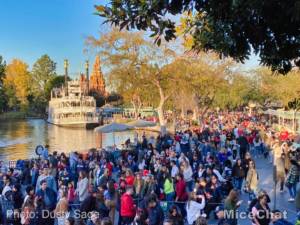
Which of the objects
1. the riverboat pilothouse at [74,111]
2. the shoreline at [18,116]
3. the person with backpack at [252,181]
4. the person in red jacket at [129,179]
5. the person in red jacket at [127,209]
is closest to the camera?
the person in red jacket at [127,209]

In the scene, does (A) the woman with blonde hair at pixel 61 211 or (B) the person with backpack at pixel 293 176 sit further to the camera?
(B) the person with backpack at pixel 293 176

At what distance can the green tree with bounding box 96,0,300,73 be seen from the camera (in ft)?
15.4

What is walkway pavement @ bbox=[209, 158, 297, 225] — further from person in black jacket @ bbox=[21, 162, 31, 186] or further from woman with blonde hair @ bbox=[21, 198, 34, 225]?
person in black jacket @ bbox=[21, 162, 31, 186]

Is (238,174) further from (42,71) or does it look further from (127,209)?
(42,71)

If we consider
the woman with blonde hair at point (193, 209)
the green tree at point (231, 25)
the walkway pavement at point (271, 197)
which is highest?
the green tree at point (231, 25)

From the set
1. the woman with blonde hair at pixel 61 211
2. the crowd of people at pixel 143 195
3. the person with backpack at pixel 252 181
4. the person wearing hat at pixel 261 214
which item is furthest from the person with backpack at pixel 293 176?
the woman with blonde hair at pixel 61 211

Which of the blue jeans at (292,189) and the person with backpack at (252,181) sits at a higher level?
the person with backpack at (252,181)

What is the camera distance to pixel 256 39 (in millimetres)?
4926

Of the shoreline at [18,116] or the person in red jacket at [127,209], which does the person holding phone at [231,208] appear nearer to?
the person in red jacket at [127,209]

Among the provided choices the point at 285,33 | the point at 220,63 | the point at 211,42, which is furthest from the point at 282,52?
the point at 220,63

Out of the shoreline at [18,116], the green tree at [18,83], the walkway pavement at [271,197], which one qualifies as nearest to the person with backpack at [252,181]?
the walkway pavement at [271,197]

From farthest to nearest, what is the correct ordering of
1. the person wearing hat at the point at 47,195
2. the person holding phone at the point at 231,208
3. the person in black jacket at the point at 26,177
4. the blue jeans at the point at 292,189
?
the person in black jacket at the point at 26,177 → the blue jeans at the point at 292,189 → the person wearing hat at the point at 47,195 → the person holding phone at the point at 231,208

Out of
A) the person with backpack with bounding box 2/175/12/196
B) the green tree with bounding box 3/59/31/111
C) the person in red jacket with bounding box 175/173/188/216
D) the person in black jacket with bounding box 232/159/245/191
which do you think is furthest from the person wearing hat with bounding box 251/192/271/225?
the green tree with bounding box 3/59/31/111

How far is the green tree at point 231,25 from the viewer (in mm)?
4691
